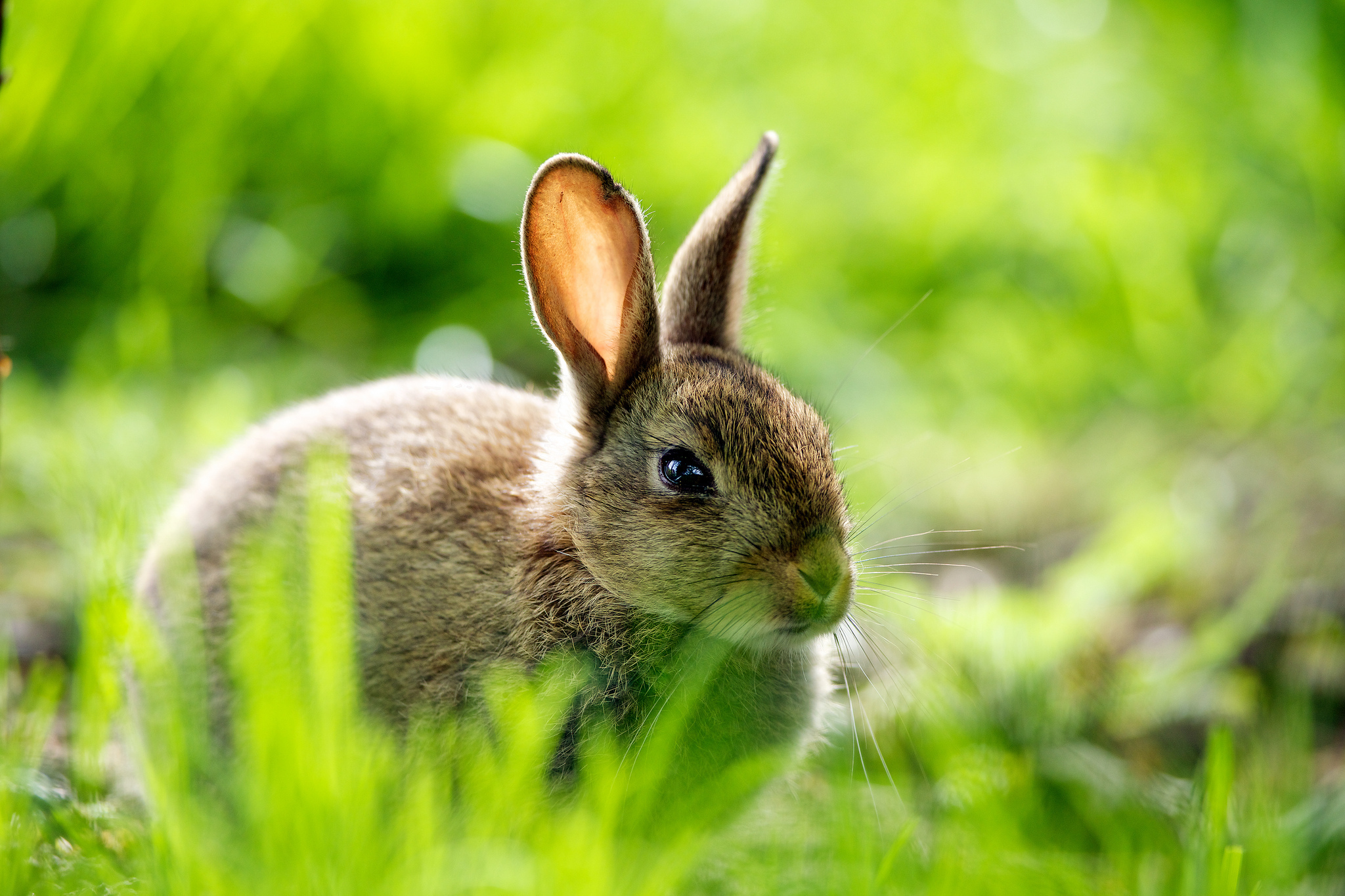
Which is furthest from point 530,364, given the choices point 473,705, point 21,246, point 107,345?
point 473,705

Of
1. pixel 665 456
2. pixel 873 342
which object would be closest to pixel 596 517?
pixel 665 456

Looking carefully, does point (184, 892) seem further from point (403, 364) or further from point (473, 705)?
point (403, 364)

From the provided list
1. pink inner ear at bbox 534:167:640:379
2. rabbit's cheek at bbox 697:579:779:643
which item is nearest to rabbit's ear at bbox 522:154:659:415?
pink inner ear at bbox 534:167:640:379

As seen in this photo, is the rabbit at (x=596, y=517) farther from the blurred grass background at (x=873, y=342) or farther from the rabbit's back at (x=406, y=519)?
the blurred grass background at (x=873, y=342)

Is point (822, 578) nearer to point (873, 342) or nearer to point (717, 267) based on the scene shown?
point (717, 267)

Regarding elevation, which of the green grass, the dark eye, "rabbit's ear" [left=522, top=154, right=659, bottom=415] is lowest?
the green grass

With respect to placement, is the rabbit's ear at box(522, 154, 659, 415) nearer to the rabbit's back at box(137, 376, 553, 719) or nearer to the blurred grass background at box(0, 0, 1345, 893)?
the rabbit's back at box(137, 376, 553, 719)
